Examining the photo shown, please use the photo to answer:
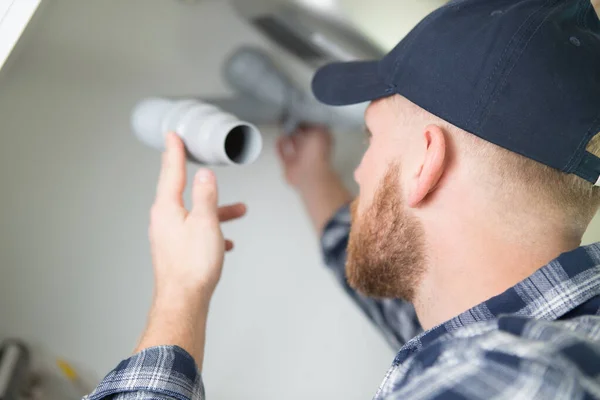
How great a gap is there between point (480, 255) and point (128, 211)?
0.50 meters

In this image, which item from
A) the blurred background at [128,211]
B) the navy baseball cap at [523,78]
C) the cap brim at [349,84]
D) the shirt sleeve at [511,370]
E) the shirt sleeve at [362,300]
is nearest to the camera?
the shirt sleeve at [511,370]

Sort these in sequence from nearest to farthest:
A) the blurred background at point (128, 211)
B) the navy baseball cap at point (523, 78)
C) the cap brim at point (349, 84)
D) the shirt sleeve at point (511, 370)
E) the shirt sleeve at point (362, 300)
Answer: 1. the shirt sleeve at point (511, 370)
2. the navy baseball cap at point (523, 78)
3. the cap brim at point (349, 84)
4. the blurred background at point (128, 211)
5. the shirt sleeve at point (362, 300)

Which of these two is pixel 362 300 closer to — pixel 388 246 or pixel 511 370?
pixel 388 246

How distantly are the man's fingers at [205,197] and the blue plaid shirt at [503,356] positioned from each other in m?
0.16

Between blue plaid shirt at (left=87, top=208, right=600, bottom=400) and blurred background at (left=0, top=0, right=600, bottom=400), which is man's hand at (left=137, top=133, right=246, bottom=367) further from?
blurred background at (left=0, top=0, right=600, bottom=400)

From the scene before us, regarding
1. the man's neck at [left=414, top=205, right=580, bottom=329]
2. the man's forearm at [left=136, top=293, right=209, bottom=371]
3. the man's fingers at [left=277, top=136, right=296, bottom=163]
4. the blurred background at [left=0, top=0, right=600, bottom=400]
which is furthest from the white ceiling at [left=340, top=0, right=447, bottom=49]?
the man's forearm at [left=136, top=293, right=209, bottom=371]

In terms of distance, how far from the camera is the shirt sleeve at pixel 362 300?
2.85ft

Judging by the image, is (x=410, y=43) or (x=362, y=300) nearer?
(x=410, y=43)

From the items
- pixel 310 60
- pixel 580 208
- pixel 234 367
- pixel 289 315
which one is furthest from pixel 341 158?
pixel 580 208

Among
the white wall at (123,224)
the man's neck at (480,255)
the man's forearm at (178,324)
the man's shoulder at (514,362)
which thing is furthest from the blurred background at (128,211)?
the man's shoulder at (514,362)

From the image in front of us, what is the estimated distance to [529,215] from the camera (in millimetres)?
546

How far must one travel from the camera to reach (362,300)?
35.1 inches

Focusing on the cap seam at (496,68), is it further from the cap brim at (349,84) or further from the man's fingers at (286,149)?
the man's fingers at (286,149)

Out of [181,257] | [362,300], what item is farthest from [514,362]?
[362,300]
